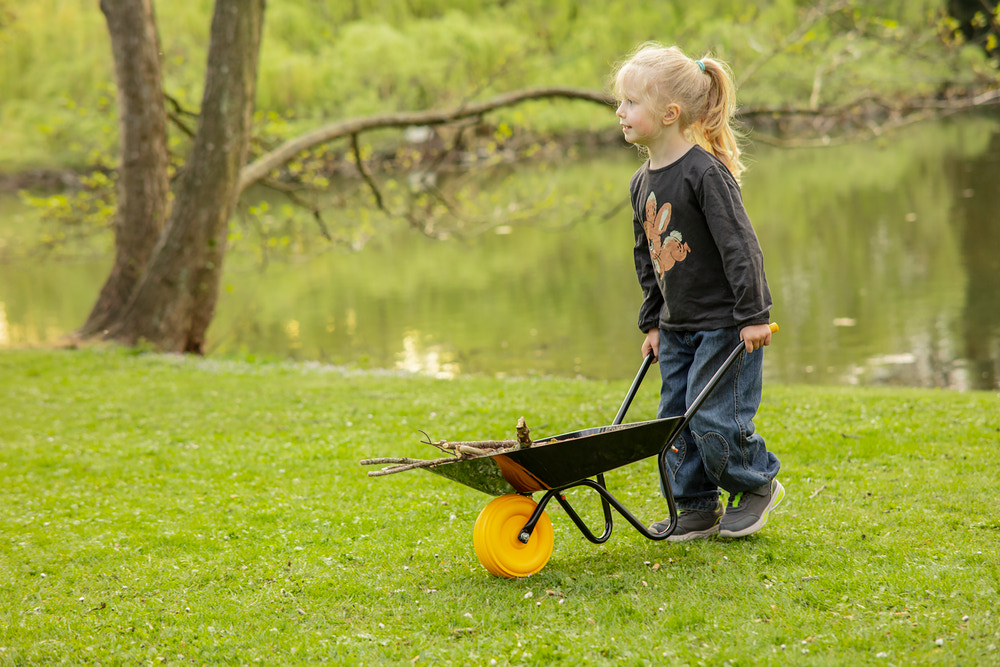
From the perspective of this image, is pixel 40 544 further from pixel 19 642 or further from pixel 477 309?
pixel 477 309

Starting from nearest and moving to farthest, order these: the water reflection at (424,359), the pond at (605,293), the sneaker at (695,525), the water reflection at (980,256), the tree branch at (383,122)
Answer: the sneaker at (695,525)
the water reflection at (980,256)
the tree branch at (383,122)
the pond at (605,293)
the water reflection at (424,359)

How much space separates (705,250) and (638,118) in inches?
25.1

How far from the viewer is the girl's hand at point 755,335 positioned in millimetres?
3383

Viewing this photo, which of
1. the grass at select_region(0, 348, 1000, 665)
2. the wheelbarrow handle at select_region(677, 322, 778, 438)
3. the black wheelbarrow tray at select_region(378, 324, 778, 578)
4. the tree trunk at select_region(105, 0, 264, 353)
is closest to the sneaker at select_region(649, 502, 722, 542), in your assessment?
the grass at select_region(0, 348, 1000, 665)

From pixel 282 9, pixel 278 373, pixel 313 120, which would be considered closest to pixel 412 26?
pixel 282 9

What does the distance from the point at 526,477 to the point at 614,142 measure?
46841 mm

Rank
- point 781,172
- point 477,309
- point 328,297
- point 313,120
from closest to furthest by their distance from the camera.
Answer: point 477,309
point 328,297
point 781,172
point 313,120

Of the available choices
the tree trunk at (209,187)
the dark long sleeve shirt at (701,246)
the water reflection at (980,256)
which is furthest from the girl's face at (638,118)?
the tree trunk at (209,187)

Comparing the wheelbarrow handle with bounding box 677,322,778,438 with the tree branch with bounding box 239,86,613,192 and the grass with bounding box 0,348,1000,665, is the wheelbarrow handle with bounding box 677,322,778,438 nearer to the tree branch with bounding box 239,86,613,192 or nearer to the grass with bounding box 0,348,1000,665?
the grass with bounding box 0,348,1000,665

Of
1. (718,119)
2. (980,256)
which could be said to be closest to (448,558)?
(718,119)

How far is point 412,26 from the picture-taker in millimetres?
46375

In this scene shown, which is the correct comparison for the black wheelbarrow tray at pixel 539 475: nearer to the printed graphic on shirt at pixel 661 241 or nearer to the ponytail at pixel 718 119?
the printed graphic on shirt at pixel 661 241

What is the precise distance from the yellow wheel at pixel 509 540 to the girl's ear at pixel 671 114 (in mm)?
1735

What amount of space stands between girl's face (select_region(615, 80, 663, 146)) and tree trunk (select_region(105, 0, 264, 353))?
832 cm
